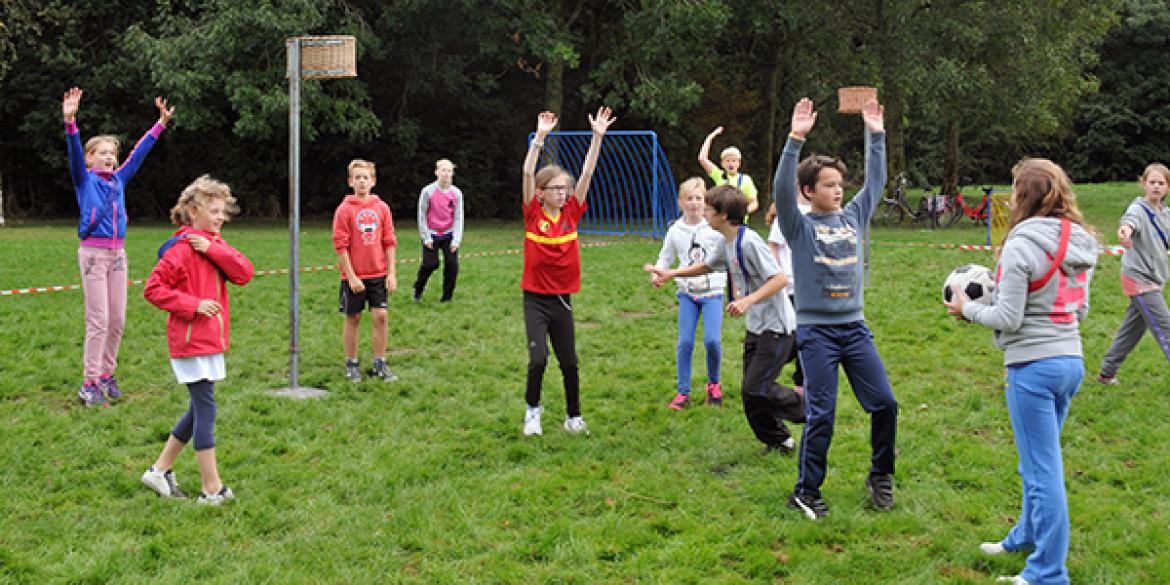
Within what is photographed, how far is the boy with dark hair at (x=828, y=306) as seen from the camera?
473 cm

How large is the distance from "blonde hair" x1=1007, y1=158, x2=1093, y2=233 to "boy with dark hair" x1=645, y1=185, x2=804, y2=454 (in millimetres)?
1594

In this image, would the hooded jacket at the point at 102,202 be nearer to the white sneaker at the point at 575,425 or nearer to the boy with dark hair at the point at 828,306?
the white sneaker at the point at 575,425

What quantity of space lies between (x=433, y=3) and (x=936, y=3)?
41.2 ft

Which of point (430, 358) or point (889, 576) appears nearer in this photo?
point (889, 576)

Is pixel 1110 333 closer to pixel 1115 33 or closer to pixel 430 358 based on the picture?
pixel 430 358

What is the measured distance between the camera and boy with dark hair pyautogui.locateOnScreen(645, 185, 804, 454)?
5449 millimetres

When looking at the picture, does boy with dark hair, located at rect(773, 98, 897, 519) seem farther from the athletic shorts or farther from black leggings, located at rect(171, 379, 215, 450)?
the athletic shorts

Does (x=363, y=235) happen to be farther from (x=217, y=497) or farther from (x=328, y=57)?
(x=217, y=497)

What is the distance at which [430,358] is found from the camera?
8750mm

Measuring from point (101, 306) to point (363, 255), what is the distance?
6.19ft

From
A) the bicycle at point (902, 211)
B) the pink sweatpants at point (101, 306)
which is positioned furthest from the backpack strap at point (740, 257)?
the bicycle at point (902, 211)

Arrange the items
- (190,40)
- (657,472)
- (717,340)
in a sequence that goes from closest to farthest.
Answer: (657,472) → (717,340) → (190,40)

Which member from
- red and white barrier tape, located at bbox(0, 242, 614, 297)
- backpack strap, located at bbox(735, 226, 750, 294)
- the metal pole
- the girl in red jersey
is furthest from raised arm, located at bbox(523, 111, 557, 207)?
red and white barrier tape, located at bbox(0, 242, 614, 297)

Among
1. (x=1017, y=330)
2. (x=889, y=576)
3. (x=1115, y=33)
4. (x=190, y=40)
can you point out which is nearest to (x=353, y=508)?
(x=889, y=576)
